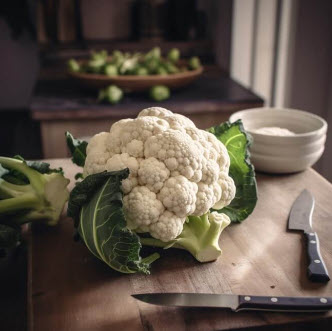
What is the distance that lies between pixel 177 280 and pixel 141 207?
5.1 inches

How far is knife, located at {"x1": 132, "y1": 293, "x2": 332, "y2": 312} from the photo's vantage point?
656mm

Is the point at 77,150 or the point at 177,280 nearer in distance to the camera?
the point at 177,280

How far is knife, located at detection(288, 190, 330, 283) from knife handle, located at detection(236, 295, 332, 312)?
6 centimetres

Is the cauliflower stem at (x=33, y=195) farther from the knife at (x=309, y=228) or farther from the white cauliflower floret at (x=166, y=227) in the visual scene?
the knife at (x=309, y=228)

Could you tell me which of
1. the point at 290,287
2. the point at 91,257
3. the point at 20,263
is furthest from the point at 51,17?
the point at 290,287

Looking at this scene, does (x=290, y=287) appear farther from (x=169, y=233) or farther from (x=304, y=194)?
(x=304, y=194)

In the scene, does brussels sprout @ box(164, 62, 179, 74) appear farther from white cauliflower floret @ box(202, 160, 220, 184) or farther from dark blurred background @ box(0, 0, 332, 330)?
white cauliflower floret @ box(202, 160, 220, 184)

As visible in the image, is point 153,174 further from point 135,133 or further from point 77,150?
point 77,150

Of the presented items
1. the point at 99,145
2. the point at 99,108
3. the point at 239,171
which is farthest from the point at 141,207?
the point at 99,108

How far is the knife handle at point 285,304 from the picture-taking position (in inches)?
25.8

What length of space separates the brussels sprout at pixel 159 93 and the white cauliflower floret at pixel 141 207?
1113 millimetres

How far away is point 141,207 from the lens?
0.72 m

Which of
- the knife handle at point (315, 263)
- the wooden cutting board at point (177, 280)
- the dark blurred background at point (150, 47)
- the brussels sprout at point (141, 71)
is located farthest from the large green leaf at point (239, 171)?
the brussels sprout at point (141, 71)

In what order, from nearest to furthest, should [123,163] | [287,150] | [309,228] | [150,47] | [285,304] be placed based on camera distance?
[285,304], [123,163], [309,228], [287,150], [150,47]
